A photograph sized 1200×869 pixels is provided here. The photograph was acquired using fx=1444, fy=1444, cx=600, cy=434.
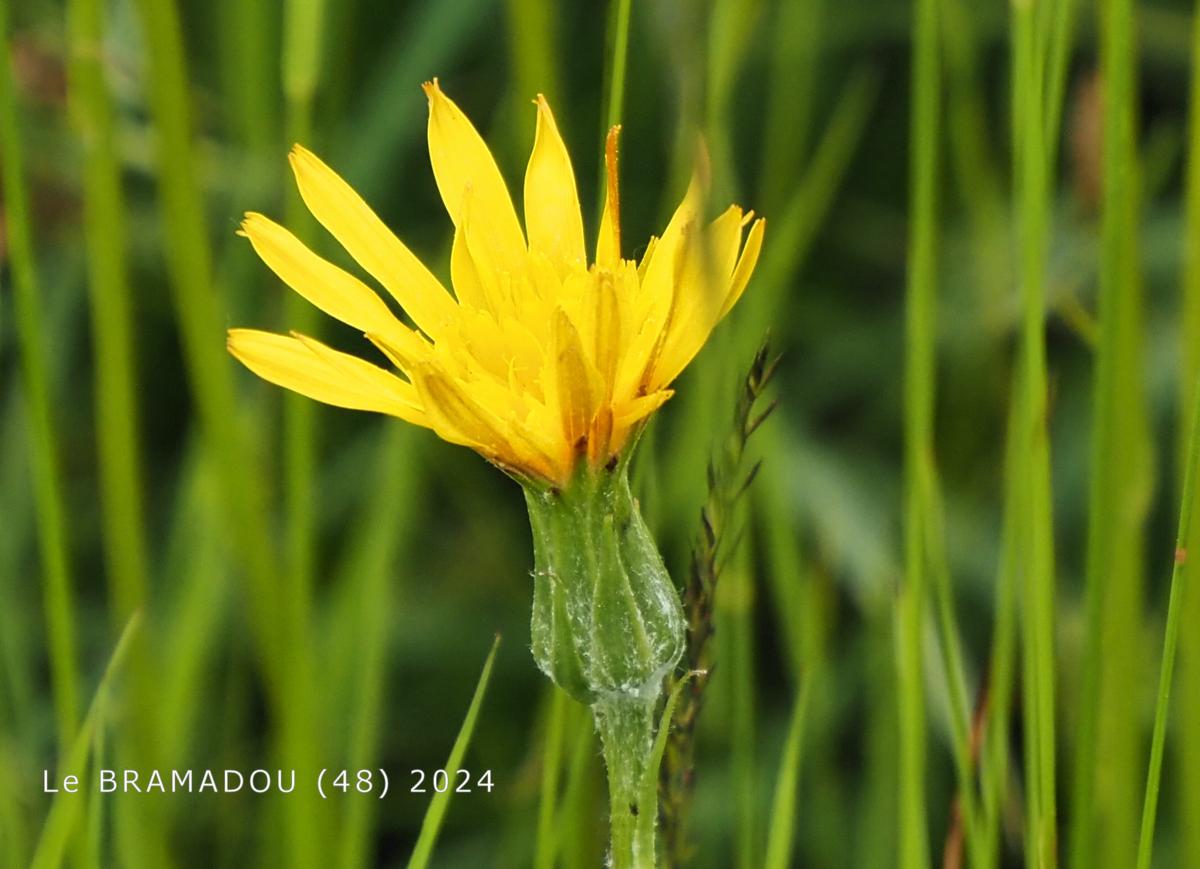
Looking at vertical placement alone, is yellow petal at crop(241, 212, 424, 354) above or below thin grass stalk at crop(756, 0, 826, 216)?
below

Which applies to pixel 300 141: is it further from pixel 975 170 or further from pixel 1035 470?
pixel 975 170

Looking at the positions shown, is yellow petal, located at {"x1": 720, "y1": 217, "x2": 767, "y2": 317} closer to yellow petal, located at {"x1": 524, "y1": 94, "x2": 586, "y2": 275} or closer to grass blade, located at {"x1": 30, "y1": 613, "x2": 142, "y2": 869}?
yellow petal, located at {"x1": 524, "y1": 94, "x2": 586, "y2": 275}

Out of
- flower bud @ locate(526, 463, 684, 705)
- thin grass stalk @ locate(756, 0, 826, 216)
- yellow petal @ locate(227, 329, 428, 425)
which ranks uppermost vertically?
thin grass stalk @ locate(756, 0, 826, 216)

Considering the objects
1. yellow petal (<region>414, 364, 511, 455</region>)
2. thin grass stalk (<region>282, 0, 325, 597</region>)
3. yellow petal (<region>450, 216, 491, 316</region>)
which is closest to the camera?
yellow petal (<region>414, 364, 511, 455</region>)

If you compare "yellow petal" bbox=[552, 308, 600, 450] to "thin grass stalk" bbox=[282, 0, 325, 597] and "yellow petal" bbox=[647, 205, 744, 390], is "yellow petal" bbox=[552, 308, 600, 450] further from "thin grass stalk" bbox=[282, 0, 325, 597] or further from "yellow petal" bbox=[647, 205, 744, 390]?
"thin grass stalk" bbox=[282, 0, 325, 597]

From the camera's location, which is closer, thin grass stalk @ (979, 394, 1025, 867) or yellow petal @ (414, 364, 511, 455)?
yellow petal @ (414, 364, 511, 455)

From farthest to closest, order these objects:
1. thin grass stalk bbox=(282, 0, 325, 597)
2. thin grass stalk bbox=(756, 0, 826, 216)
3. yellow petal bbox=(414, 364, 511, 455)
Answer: thin grass stalk bbox=(756, 0, 826, 216)
thin grass stalk bbox=(282, 0, 325, 597)
yellow petal bbox=(414, 364, 511, 455)

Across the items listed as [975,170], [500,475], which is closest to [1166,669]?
[975,170]

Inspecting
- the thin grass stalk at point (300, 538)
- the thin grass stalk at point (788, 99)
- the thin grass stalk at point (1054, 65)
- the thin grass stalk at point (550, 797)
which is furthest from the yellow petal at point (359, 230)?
the thin grass stalk at point (788, 99)

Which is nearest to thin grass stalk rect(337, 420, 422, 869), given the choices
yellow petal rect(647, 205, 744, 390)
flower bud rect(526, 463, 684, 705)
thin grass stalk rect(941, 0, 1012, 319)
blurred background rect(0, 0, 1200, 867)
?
blurred background rect(0, 0, 1200, 867)
